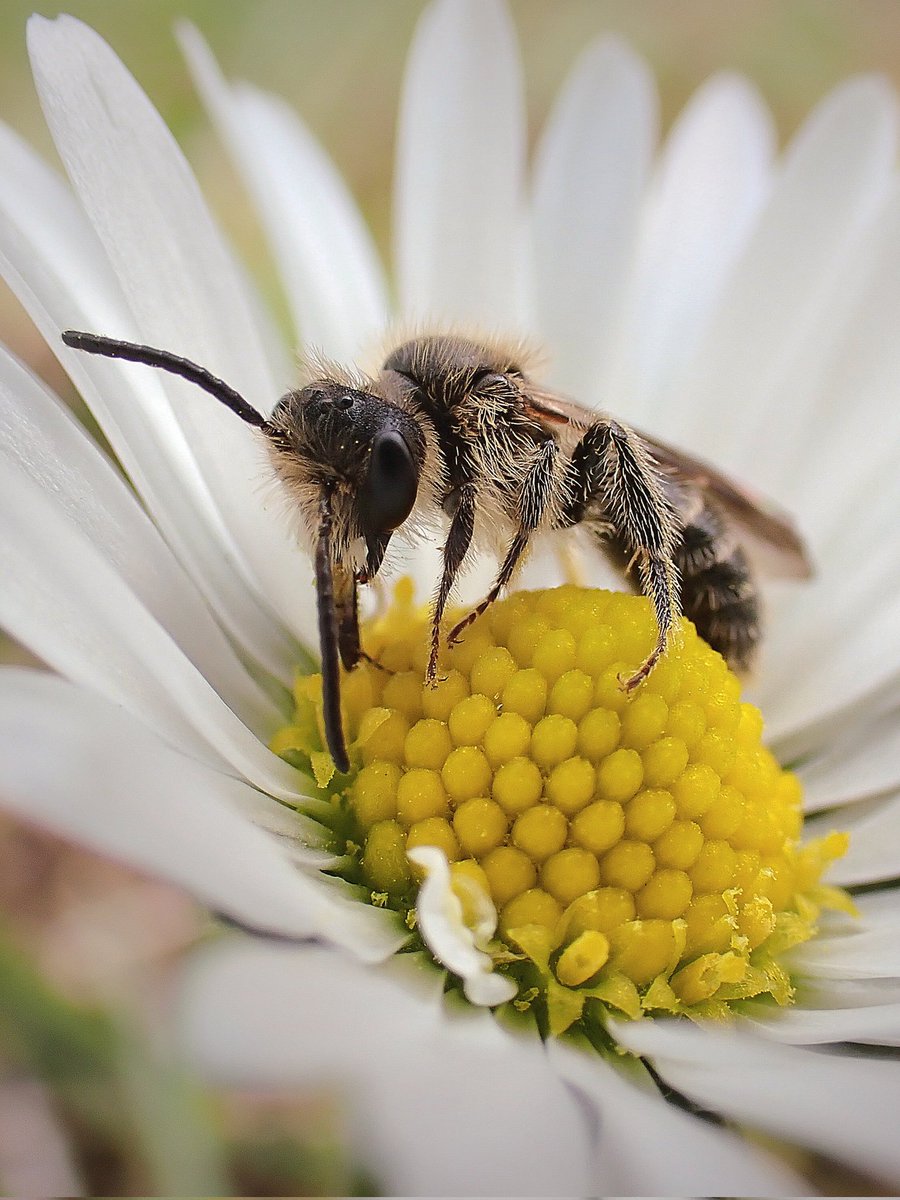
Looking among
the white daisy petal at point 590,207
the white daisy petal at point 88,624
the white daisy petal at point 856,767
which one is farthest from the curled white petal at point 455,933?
the white daisy petal at point 590,207

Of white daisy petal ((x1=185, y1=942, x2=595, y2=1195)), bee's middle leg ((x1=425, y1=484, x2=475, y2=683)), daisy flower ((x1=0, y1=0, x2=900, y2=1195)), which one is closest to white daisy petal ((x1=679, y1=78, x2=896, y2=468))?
daisy flower ((x1=0, y1=0, x2=900, y2=1195))

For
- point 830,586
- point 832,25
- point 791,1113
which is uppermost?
point 832,25

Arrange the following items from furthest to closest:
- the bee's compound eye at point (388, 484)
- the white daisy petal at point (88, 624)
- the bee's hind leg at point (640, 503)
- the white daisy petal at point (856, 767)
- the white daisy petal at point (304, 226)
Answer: the white daisy petal at point (304, 226), the white daisy petal at point (856, 767), the bee's hind leg at point (640, 503), the bee's compound eye at point (388, 484), the white daisy petal at point (88, 624)

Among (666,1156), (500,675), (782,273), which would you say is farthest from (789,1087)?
(782,273)

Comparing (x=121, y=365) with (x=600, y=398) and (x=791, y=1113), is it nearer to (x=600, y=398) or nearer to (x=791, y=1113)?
(x=600, y=398)

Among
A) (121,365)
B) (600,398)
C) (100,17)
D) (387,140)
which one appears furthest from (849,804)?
(100,17)

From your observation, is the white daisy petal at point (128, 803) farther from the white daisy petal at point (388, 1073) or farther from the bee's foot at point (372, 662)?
the bee's foot at point (372, 662)
